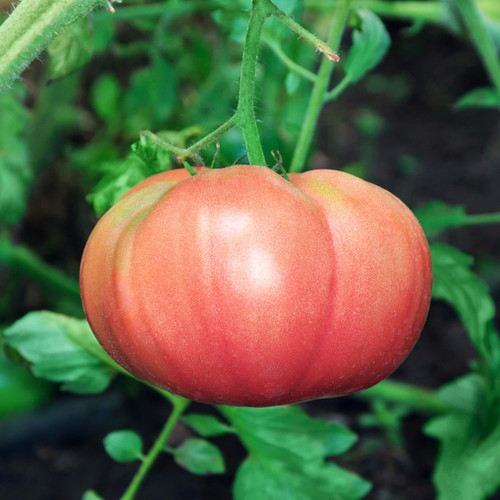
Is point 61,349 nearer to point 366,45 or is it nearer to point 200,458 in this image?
point 200,458

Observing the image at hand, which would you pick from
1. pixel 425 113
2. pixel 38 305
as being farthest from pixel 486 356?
pixel 425 113

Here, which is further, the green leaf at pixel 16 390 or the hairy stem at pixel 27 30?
the green leaf at pixel 16 390

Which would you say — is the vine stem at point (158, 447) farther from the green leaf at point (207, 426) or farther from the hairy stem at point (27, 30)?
the hairy stem at point (27, 30)

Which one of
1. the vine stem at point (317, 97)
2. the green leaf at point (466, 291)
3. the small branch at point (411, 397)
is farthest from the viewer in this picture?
the small branch at point (411, 397)

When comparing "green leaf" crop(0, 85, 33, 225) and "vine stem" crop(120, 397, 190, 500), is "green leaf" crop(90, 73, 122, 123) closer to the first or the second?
"green leaf" crop(0, 85, 33, 225)

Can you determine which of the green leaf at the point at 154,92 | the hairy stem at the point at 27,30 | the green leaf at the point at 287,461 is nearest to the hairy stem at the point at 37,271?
the green leaf at the point at 154,92
